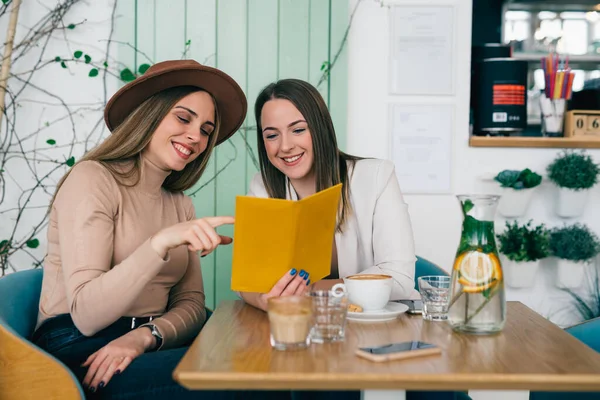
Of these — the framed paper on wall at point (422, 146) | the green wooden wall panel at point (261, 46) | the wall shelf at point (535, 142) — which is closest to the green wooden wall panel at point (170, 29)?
the green wooden wall panel at point (261, 46)

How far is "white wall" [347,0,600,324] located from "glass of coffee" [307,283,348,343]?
5.84 feet

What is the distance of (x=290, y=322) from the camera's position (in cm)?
110

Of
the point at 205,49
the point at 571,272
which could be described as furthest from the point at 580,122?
the point at 205,49

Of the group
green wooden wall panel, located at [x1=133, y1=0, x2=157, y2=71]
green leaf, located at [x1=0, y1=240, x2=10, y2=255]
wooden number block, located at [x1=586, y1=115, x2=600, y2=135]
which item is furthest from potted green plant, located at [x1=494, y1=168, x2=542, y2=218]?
green leaf, located at [x1=0, y1=240, x2=10, y2=255]

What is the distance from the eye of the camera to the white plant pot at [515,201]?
114 inches

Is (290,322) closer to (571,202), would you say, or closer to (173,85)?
(173,85)

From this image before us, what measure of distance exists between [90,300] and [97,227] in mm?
201

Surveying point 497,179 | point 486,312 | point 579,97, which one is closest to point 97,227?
point 486,312

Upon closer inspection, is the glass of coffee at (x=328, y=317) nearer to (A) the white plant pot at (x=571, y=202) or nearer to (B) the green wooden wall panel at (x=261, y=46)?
(B) the green wooden wall panel at (x=261, y=46)

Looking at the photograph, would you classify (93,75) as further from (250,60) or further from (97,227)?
(97,227)

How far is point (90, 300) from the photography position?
146cm

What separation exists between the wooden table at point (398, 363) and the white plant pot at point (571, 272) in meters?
1.73

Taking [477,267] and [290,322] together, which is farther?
[477,267]

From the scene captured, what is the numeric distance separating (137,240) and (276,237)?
56cm
